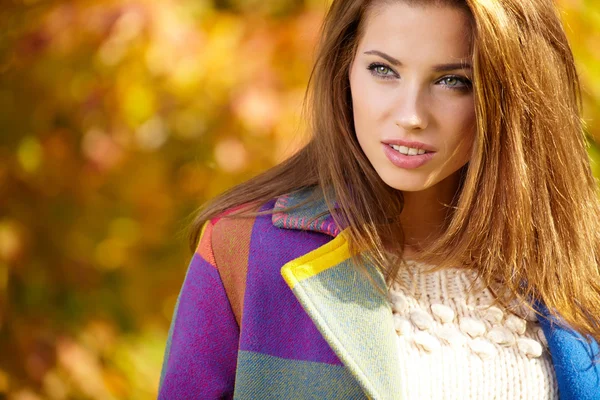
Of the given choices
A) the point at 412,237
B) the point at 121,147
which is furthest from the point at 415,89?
the point at 121,147

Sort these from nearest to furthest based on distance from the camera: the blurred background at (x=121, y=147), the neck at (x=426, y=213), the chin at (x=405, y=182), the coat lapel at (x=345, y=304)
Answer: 1. the coat lapel at (x=345, y=304)
2. the chin at (x=405, y=182)
3. the neck at (x=426, y=213)
4. the blurred background at (x=121, y=147)

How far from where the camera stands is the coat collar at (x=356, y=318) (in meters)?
1.60

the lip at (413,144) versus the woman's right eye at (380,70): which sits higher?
the woman's right eye at (380,70)

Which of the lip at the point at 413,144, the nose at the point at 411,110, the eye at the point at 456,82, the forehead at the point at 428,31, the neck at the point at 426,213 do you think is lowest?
the neck at the point at 426,213

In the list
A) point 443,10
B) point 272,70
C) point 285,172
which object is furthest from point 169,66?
point 443,10

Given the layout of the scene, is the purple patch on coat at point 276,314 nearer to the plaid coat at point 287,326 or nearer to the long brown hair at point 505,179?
the plaid coat at point 287,326

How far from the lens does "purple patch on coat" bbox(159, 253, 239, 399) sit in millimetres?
1721

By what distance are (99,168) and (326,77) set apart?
3.47 ft

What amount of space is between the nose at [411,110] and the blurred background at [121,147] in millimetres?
761

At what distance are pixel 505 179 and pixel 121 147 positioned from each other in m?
1.29

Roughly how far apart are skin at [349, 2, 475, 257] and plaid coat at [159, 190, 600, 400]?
7.7 inches

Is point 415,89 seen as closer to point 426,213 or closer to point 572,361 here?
point 426,213

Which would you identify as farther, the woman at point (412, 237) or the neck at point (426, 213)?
the neck at point (426, 213)

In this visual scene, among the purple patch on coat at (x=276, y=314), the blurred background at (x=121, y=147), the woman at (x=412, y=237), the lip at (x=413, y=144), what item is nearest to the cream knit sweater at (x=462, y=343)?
the woman at (x=412, y=237)
